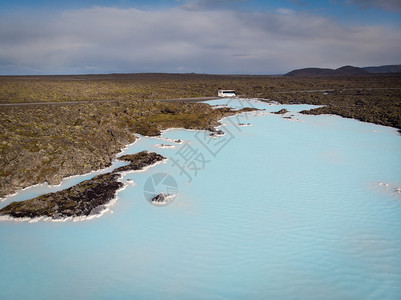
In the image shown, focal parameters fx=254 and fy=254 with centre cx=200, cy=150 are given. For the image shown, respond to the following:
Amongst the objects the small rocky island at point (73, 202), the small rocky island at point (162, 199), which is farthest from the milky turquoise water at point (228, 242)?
the small rocky island at point (73, 202)

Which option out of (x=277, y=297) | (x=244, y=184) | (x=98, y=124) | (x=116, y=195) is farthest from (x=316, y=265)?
(x=98, y=124)

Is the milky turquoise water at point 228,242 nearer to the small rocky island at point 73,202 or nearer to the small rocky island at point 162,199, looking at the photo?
the small rocky island at point 162,199

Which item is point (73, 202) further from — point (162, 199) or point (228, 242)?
point (228, 242)

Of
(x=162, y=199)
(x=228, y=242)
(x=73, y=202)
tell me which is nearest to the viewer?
(x=228, y=242)

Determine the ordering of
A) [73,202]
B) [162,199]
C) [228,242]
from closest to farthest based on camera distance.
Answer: [228,242] < [73,202] < [162,199]

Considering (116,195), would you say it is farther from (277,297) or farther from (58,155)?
(277,297)

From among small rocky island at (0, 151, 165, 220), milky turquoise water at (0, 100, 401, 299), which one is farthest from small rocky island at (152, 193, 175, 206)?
small rocky island at (0, 151, 165, 220)

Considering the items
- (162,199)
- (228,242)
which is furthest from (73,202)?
(228,242)

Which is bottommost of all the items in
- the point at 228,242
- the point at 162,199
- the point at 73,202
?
the point at 228,242

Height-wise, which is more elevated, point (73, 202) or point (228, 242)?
point (73, 202)
